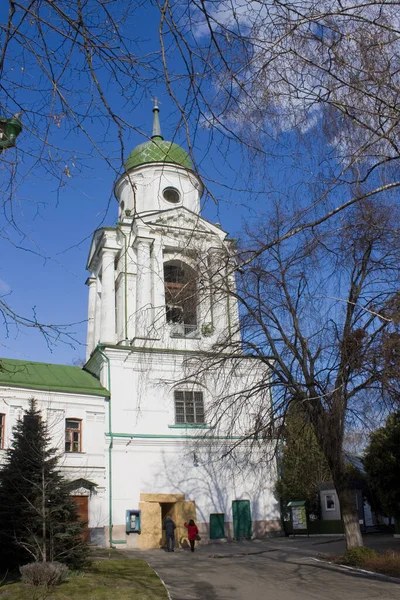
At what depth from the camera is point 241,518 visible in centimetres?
2714

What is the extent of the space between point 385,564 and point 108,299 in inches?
729

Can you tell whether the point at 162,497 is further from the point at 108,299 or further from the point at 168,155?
the point at 168,155

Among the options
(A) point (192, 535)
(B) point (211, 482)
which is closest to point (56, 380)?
(B) point (211, 482)

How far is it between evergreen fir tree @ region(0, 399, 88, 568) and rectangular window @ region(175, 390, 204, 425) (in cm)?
1041

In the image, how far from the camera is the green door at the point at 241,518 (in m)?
26.8

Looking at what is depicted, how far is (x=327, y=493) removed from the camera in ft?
103

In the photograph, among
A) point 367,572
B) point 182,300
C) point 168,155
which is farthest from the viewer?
point 367,572

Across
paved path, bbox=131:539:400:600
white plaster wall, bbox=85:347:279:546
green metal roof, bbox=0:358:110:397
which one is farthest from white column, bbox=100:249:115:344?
paved path, bbox=131:539:400:600

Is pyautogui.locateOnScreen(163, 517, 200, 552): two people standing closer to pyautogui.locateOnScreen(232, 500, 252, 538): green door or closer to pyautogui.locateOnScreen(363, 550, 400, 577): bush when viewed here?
pyautogui.locateOnScreen(232, 500, 252, 538): green door

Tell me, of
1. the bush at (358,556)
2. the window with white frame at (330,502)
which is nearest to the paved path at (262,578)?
the bush at (358,556)

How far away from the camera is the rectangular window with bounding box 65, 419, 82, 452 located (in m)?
25.0

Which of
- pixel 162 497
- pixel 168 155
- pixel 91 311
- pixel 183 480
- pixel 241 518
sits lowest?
pixel 241 518

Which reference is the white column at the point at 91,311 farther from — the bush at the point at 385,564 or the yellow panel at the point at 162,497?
the bush at the point at 385,564

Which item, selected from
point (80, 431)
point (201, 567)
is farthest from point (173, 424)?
point (201, 567)
